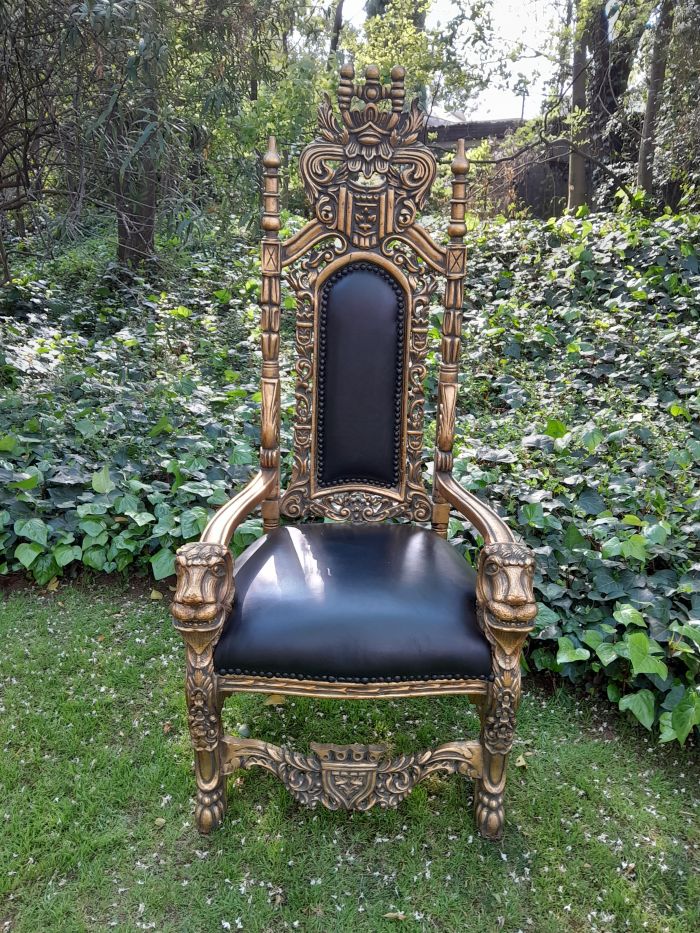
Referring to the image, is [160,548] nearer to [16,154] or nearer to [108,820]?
[108,820]

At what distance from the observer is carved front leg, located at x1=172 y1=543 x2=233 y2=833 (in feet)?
4.36

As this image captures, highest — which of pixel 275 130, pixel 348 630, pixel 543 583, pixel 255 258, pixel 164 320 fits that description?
pixel 275 130

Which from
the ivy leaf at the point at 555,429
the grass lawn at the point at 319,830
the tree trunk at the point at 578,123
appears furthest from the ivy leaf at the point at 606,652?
the tree trunk at the point at 578,123

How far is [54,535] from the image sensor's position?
99.5 inches

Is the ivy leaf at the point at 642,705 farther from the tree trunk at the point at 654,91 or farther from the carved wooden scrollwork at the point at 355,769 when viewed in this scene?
the tree trunk at the point at 654,91

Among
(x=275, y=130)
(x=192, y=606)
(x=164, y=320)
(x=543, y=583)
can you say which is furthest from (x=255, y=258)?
(x=192, y=606)

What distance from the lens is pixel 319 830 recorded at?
1.60m

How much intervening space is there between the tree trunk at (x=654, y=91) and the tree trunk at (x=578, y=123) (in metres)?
0.58

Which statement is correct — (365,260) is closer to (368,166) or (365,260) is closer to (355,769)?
(368,166)

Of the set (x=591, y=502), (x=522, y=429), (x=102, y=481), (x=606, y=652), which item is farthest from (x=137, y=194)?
(x=606, y=652)

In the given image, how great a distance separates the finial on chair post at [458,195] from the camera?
5.74 ft

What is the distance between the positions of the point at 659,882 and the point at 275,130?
16.4 feet

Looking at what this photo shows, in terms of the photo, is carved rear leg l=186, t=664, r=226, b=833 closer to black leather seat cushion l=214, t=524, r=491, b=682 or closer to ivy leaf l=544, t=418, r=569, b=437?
black leather seat cushion l=214, t=524, r=491, b=682

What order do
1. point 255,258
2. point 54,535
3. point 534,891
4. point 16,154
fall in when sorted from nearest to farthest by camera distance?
point 534,891 → point 54,535 → point 16,154 → point 255,258
